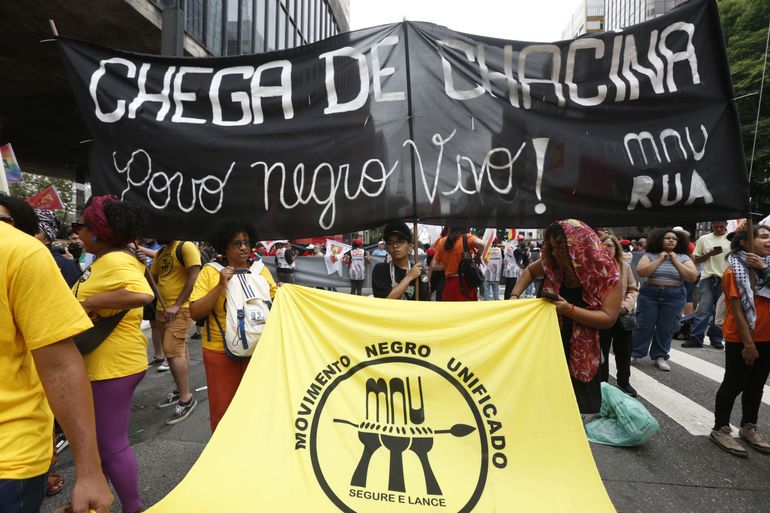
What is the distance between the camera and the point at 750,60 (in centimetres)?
1934

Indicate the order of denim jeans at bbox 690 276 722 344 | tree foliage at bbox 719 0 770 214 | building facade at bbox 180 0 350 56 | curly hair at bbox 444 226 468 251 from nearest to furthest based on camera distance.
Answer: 1. curly hair at bbox 444 226 468 251
2. denim jeans at bbox 690 276 722 344
3. building facade at bbox 180 0 350 56
4. tree foliage at bbox 719 0 770 214

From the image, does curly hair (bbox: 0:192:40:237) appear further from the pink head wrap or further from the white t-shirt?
the white t-shirt

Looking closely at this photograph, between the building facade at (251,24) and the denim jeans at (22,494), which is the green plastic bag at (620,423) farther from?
the building facade at (251,24)

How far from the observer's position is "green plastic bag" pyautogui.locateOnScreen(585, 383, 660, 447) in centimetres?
339

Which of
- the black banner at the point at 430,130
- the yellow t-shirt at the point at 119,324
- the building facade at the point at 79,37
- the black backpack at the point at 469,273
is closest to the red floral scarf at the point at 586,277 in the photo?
the black banner at the point at 430,130

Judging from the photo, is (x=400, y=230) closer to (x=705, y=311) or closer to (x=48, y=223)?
(x=48, y=223)

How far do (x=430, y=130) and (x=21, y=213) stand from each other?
214 cm

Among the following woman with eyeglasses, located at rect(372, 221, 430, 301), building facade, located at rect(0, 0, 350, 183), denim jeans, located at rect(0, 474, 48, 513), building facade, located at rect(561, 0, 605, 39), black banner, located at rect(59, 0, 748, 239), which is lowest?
denim jeans, located at rect(0, 474, 48, 513)

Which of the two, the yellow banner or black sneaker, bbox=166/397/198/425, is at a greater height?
the yellow banner

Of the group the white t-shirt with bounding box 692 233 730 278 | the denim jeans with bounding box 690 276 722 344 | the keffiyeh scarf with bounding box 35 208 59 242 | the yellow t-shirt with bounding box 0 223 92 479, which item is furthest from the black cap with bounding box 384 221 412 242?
the denim jeans with bounding box 690 276 722 344

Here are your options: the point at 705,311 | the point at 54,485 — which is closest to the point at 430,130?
the point at 54,485

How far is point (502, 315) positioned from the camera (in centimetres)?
223

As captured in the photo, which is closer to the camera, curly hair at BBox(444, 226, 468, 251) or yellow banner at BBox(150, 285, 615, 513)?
yellow banner at BBox(150, 285, 615, 513)

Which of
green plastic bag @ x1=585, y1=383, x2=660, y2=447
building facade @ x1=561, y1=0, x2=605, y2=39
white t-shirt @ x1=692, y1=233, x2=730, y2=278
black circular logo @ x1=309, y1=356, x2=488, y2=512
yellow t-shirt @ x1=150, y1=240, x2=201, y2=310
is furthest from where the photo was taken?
building facade @ x1=561, y1=0, x2=605, y2=39
